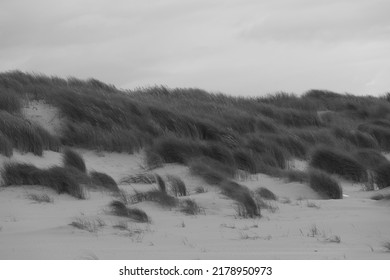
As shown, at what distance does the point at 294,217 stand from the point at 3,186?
411 cm

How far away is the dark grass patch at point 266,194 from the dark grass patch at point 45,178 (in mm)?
2498

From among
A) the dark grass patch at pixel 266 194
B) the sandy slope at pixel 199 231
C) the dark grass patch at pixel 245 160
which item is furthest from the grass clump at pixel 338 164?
the dark grass patch at pixel 266 194

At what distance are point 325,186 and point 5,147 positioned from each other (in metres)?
5.06

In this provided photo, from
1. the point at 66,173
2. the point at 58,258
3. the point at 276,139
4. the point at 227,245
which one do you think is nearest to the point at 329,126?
the point at 276,139

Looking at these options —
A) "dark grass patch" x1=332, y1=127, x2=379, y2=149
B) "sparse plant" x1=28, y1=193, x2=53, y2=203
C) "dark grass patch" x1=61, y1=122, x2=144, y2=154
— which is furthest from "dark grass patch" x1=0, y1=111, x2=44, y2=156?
"dark grass patch" x1=332, y1=127, x2=379, y2=149

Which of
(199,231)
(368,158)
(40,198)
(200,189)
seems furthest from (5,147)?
(368,158)

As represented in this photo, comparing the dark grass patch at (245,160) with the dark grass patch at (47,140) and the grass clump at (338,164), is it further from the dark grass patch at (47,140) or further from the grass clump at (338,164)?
the dark grass patch at (47,140)

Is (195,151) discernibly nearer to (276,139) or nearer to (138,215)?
(276,139)

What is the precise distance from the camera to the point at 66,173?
10.0m

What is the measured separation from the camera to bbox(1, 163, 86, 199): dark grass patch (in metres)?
9.77

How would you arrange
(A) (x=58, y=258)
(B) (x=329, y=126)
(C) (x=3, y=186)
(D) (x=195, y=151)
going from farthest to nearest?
(B) (x=329, y=126) → (D) (x=195, y=151) → (C) (x=3, y=186) → (A) (x=58, y=258)

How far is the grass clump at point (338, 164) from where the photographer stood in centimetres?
1268

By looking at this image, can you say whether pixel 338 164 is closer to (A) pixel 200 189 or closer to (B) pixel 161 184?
(A) pixel 200 189

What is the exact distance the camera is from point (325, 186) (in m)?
10.7
